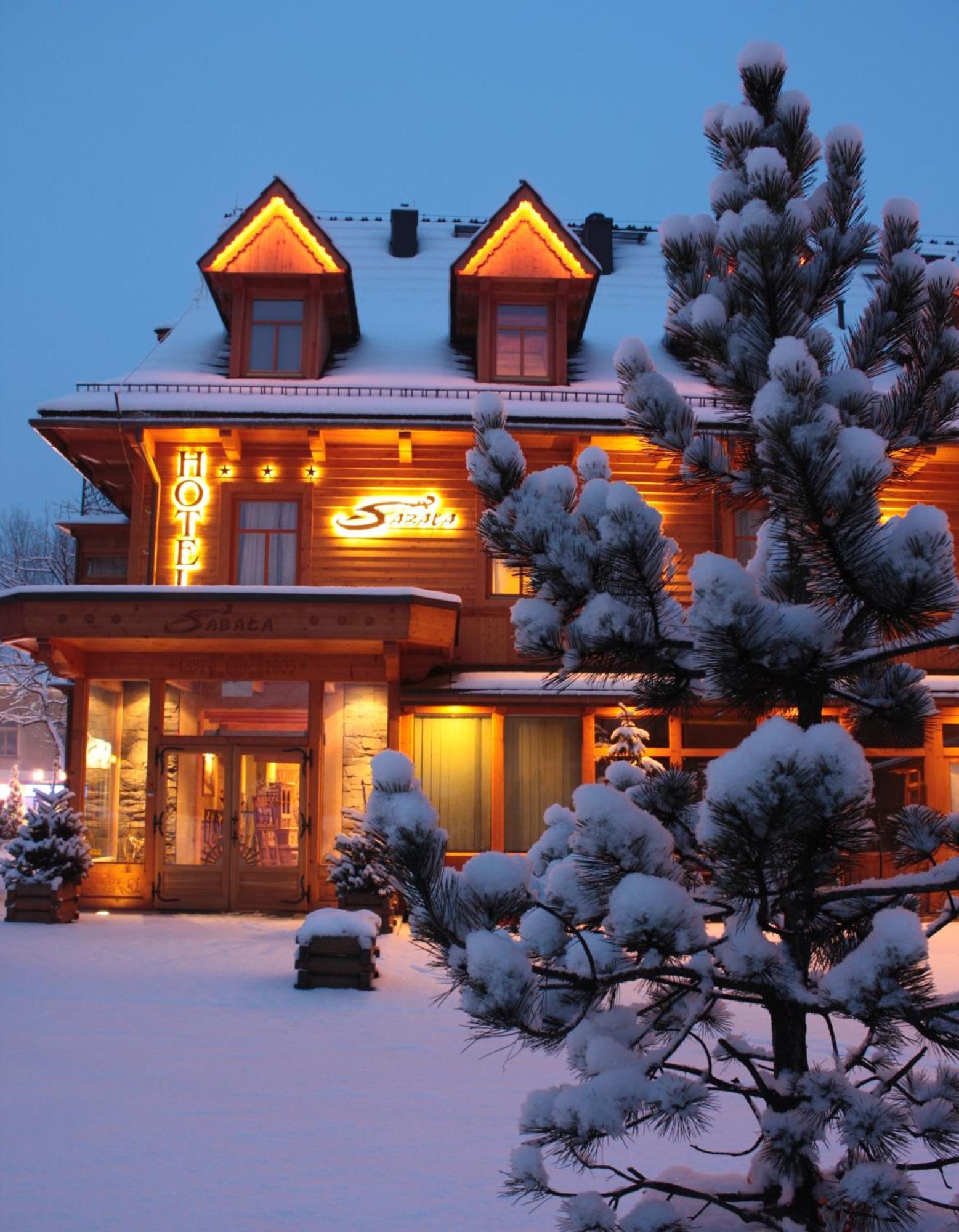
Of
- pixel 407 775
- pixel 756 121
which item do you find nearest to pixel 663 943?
pixel 407 775

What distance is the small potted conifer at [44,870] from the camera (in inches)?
499

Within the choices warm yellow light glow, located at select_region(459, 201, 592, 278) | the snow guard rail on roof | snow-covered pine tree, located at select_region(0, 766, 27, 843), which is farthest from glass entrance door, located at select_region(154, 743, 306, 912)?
snow-covered pine tree, located at select_region(0, 766, 27, 843)

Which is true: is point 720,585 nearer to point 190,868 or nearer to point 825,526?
point 825,526

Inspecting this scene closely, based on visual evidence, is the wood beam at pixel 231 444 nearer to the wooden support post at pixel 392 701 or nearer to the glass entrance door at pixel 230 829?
the wooden support post at pixel 392 701

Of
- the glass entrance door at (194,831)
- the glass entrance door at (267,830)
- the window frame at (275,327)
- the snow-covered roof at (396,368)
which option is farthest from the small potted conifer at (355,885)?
the window frame at (275,327)

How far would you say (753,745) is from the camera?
2590 mm

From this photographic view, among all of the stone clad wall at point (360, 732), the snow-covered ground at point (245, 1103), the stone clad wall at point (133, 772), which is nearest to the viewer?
the snow-covered ground at point (245, 1103)

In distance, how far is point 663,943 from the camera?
2699 mm

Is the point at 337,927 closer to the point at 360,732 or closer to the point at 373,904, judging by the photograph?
the point at 373,904

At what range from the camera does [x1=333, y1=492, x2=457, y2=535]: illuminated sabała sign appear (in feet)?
51.1

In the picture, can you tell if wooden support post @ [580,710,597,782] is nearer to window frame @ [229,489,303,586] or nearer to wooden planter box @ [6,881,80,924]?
window frame @ [229,489,303,586]

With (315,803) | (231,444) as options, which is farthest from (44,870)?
(231,444)

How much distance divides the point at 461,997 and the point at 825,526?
5.05 feet

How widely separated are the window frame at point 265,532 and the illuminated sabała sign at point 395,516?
1.83ft
